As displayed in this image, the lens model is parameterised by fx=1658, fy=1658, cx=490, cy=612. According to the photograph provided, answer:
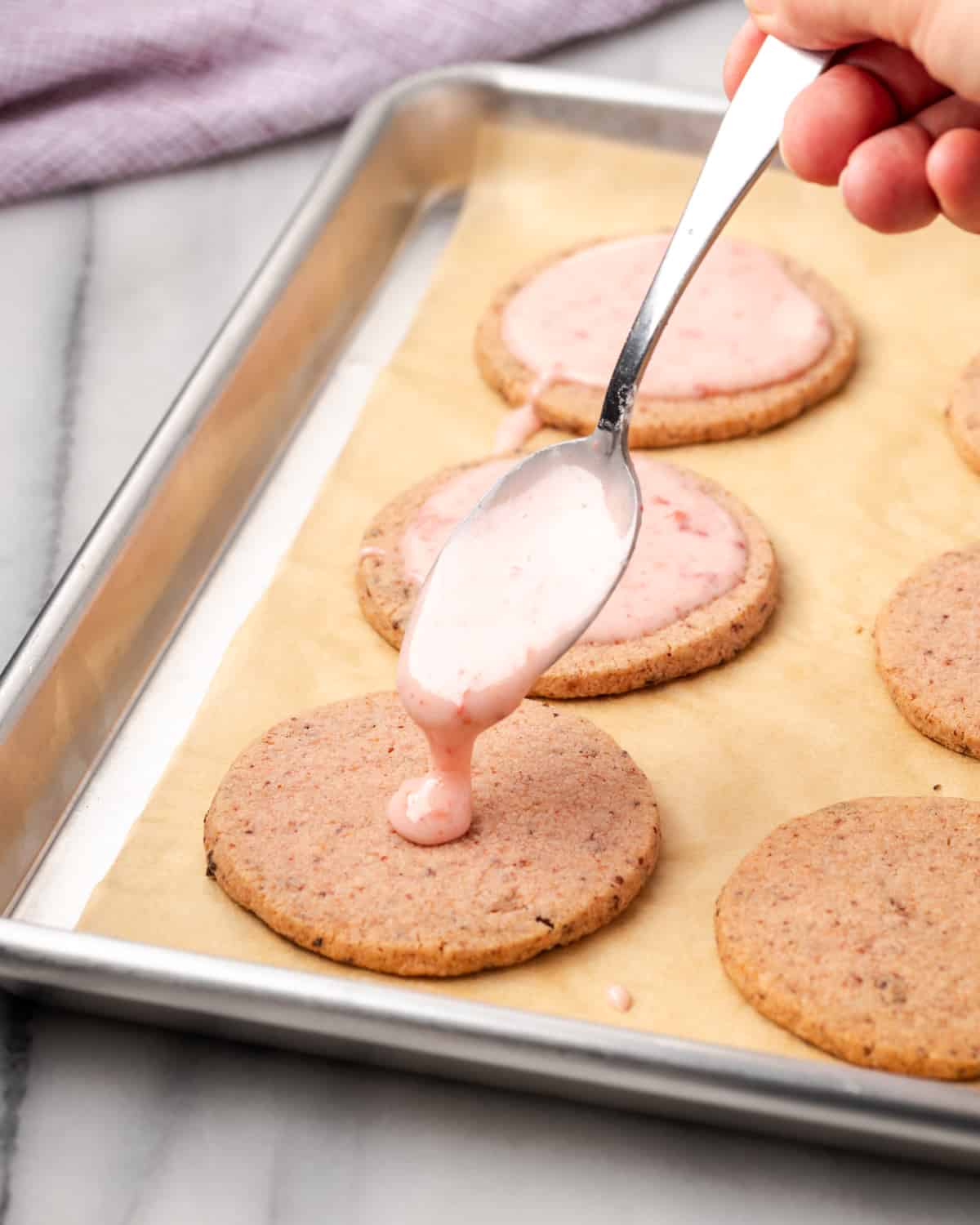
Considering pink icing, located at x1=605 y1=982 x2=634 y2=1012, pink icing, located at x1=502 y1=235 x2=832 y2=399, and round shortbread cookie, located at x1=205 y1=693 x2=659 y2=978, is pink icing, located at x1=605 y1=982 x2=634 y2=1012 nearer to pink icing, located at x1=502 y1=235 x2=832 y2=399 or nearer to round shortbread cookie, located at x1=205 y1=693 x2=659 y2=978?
round shortbread cookie, located at x1=205 y1=693 x2=659 y2=978

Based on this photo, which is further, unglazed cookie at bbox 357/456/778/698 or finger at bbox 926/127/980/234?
unglazed cookie at bbox 357/456/778/698

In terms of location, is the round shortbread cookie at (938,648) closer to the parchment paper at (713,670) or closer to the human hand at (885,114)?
the parchment paper at (713,670)

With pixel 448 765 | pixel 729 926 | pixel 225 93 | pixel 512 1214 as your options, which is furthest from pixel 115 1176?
pixel 225 93

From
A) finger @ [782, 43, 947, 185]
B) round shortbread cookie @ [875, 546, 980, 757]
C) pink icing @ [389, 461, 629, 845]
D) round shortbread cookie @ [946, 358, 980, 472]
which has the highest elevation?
finger @ [782, 43, 947, 185]

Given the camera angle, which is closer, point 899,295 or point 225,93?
point 899,295

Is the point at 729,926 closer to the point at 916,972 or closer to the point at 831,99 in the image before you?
the point at 916,972

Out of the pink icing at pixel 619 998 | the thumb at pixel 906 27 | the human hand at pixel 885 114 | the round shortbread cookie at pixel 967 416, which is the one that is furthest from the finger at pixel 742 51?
the pink icing at pixel 619 998

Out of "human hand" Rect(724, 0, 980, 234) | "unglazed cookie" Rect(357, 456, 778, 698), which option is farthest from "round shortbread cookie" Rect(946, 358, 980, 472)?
"human hand" Rect(724, 0, 980, 234)
